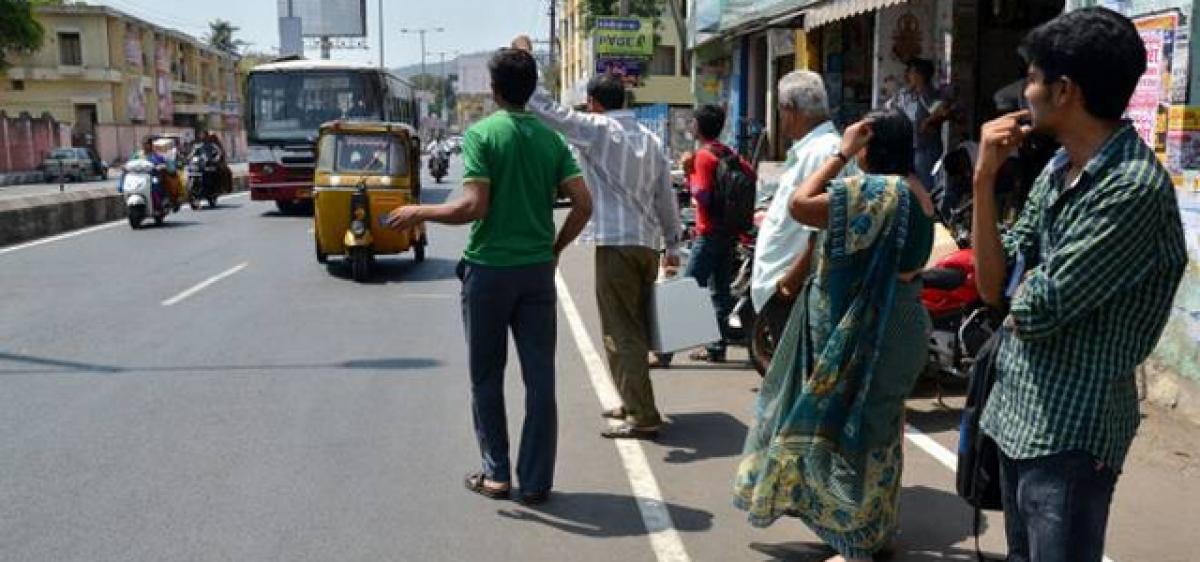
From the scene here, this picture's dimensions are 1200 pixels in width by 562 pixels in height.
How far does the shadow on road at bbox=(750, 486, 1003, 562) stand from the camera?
13.5 feet

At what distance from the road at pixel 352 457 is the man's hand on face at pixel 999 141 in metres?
2.15

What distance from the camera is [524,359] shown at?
4.69 meters

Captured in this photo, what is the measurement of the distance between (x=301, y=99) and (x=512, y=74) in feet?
59.4

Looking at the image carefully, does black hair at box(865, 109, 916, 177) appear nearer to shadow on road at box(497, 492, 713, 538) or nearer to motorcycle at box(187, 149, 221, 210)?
shadow on road at box(497, 492, 713, 538)

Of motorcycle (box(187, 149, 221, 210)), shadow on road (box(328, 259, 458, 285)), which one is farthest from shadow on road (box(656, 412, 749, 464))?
motorcycle (box(187, 149, 221, 210))

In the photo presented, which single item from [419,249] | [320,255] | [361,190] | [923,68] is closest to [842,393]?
[923,68]

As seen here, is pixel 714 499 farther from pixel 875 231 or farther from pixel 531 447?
pixel 875 231

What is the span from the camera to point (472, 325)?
181 inches

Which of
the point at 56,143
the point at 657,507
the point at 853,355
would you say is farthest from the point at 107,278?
the point at 56,143

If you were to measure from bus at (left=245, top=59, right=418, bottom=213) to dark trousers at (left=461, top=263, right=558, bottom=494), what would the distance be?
17.0 meters

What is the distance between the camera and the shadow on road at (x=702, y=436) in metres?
5.49

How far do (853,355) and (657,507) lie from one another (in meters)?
1.43

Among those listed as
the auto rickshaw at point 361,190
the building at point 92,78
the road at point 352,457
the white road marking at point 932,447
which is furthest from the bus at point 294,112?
the building at point 92,78

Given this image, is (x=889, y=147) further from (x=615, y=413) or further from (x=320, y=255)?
(x=320, y=255)
